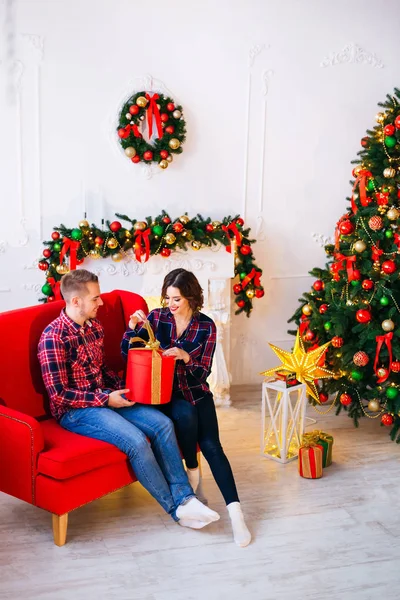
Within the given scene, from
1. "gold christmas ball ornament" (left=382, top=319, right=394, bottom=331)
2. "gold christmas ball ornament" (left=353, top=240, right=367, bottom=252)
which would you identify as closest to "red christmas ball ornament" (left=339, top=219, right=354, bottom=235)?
"gold christmas ball ornament" (left=353, top=240, right=367, bottom=252)

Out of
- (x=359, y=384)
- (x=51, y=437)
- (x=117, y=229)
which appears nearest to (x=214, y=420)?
(x=51, y=437)

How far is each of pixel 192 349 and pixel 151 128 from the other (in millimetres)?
1939

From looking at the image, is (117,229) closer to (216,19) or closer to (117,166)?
(117,166)

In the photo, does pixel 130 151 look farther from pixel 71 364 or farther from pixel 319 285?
pixel 71 364

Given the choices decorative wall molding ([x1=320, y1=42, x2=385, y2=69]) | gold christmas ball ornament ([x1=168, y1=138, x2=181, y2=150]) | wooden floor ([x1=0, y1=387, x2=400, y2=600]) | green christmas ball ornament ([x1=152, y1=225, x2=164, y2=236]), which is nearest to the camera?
wooden floor ([x1=0, y1=387, x2=400, y2=600])

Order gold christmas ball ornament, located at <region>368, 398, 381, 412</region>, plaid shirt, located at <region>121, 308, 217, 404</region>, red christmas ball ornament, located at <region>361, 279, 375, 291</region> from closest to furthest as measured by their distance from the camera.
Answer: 1. plaid shirt, located at <region>121, 308, 217, 404</region>
2. red christmas ball ornament, located at <region>361, 279, 375, 291</region>
3. gold christmas ball ornament, located at <region>368, 398, 381, 412</region>

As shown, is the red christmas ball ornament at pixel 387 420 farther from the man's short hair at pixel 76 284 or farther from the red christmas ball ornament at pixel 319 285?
the man's short hair at pixel 76 284

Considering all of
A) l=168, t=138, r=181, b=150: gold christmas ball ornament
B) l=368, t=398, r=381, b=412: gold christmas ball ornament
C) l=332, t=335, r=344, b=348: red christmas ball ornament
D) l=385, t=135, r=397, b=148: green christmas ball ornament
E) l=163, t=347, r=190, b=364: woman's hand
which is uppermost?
l=385, t=135, r=397, b=148: green christmas ball ornament

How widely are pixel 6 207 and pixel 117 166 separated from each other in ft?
2.56

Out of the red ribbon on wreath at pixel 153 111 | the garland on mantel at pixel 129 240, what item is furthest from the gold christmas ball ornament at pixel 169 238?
the red ribbon on wreath at pixel 153 111

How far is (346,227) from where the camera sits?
471 cm

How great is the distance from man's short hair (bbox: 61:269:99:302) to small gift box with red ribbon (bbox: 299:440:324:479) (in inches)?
57.3

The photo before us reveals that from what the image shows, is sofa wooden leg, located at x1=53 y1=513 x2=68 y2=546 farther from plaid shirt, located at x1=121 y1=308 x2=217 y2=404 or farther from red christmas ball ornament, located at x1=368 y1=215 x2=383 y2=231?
red christmas ball ornament, located at x1=368 y1=215 x2=383 y2=231

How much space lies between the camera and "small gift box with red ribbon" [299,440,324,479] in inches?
162
